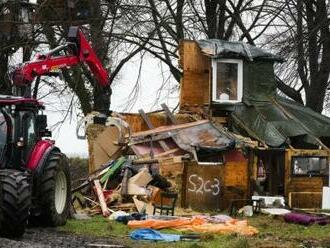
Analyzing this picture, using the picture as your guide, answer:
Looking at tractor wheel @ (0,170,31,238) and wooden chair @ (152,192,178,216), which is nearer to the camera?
tractor wheel @ (0,170,31,238)

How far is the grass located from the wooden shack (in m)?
4.29

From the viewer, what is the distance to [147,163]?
20.1m

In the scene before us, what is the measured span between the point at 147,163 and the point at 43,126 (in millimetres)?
5869

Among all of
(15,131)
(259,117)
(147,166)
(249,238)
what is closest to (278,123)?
(259,117)

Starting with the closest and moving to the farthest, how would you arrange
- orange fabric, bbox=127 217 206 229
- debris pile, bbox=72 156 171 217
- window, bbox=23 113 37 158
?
window, bbox=23 113 37 158, orange fabric, bbox=127 217 206 229, debris pile, bbox=72 156 171 217

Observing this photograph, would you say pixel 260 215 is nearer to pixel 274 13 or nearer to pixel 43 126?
pixel 43 126

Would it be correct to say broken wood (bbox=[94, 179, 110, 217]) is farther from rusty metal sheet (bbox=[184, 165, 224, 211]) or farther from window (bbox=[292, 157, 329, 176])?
window (bbox=[292, 157, 329, 176])

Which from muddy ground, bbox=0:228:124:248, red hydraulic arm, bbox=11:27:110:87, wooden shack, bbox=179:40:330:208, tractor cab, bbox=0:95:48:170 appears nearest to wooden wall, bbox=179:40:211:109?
wooden shack, bbox=179:40:330:208

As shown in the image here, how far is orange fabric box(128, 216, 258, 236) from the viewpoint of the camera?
14.3 m

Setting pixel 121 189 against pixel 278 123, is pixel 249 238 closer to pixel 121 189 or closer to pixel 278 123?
pixel 121 189

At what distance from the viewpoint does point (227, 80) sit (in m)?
23.9

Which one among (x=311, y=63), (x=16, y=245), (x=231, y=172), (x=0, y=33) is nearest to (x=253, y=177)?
(x=231, y=172)

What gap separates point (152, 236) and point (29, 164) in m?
2.79

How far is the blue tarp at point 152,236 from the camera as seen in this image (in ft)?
42.5
